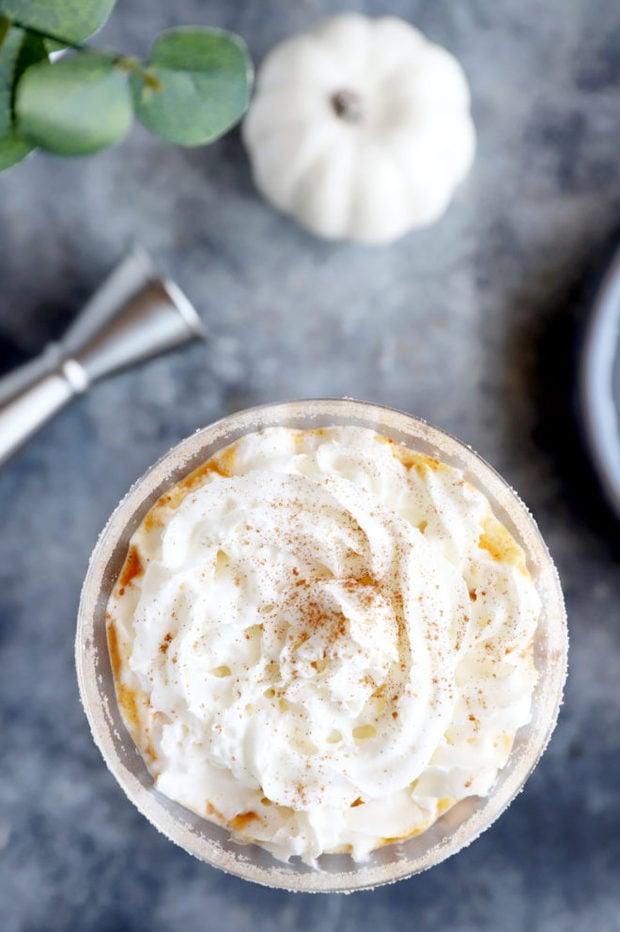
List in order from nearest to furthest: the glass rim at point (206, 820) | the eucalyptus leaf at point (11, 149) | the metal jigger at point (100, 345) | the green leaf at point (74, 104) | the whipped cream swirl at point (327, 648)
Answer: the green leaf at point (74, 104), the eucalyptus leaf at point (11, 149), the whipped cream swirl at point (327, 648), the glass rim at point (206, 820), the metal jigger at point (100, 345)

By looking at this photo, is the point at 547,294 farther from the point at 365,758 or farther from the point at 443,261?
the point at 365,758

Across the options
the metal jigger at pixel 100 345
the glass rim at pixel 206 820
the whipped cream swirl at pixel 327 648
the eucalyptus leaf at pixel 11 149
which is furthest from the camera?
the metal jigger at pixel 100 345

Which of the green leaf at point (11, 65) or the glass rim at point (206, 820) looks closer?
the green leaf at point (11, 65)

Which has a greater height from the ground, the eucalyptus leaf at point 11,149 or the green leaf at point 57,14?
the green leaf at point 57,14

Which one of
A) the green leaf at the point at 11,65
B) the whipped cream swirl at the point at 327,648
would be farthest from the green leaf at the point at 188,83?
the whipped cream swirl at the point at 327,648

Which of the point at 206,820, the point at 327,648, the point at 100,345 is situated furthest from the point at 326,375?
the point at 206,820

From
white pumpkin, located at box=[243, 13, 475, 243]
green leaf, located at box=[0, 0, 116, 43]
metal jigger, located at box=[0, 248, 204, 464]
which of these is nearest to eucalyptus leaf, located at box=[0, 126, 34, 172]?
green leaf, located at box=[0, 0, 116, 43]

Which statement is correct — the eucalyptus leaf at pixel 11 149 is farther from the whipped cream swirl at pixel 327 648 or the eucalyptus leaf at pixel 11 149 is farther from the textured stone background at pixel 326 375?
the textured stone background at pixel 326 375
